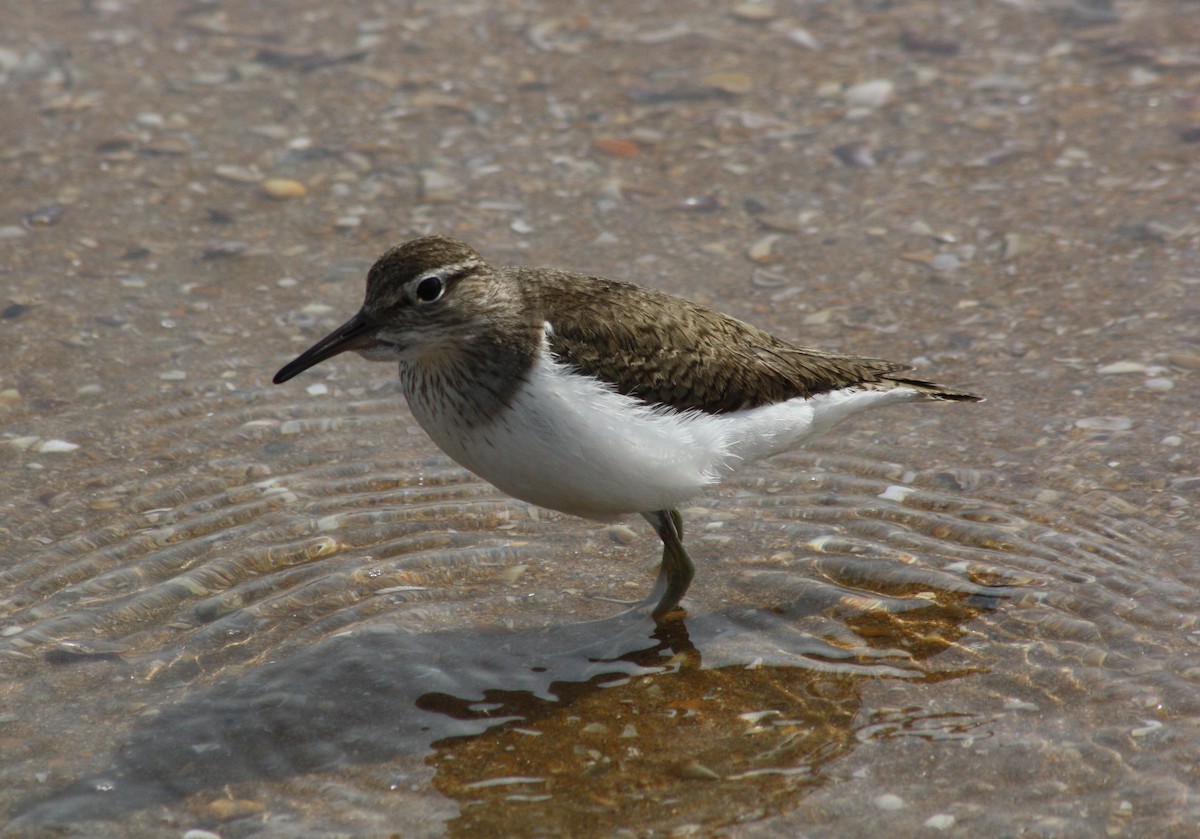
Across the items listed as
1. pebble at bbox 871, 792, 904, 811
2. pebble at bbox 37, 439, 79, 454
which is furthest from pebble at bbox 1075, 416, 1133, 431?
pebble at bbox 37, 439, 79, 454

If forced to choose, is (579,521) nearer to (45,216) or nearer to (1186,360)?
(1186,360)

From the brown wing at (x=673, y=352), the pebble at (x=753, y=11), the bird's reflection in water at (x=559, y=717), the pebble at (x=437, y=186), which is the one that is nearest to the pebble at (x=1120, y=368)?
the brown wing at (x=673, y=352)

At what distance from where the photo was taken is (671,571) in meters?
6.70

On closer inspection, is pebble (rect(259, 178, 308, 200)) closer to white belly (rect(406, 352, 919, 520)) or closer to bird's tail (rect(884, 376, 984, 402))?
white belly (rect(406, 352, 919, 520))

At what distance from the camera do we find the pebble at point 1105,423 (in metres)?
7.59

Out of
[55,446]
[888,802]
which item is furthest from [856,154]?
[888,802]

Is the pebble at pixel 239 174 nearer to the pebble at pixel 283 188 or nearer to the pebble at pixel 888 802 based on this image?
the pebble at pixel 283 188

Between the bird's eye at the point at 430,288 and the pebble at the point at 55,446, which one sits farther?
the pebble at the point at 55,446

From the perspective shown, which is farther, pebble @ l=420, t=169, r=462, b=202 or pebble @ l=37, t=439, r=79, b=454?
pebble @ l=420, t=169, r=462, b=202

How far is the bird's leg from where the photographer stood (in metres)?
6.59

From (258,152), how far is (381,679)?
18.5ft

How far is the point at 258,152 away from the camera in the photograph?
34.7 feet

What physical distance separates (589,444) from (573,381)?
11.3 inches

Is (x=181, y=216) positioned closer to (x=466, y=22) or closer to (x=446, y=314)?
(x=466, y=22)
